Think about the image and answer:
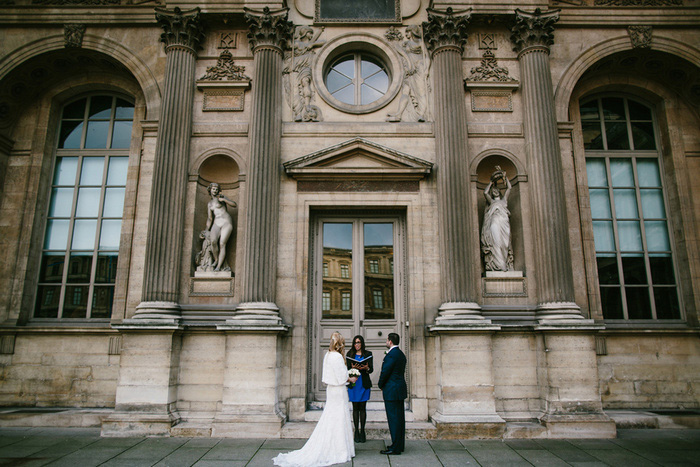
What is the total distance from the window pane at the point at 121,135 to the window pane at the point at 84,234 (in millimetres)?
1900

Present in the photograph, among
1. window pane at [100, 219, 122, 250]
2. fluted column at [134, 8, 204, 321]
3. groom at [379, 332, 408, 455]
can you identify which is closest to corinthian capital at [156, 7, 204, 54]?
fluted column at [134, 8, 204, 321]

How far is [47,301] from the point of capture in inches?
408

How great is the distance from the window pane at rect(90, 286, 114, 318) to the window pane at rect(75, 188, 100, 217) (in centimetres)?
179

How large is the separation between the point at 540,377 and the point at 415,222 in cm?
370

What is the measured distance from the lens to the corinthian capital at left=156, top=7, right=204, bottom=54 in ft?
31.9

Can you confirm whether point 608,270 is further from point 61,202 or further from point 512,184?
point 61,202

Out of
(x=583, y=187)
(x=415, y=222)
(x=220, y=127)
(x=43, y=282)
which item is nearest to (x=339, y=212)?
(x=415, y=222)

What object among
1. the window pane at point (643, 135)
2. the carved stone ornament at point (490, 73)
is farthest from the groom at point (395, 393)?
the window pane at point (643, 135)

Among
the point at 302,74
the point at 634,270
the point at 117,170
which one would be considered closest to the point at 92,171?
the point at 117,170

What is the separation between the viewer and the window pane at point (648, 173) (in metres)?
10.8

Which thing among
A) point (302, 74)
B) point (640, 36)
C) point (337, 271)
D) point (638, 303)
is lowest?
point (638, 303)

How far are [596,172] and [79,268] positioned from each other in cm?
1216

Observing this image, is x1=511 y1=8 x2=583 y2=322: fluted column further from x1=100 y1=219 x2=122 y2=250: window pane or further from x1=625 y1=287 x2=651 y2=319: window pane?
x1=100 y1=219 x2=122 y2=250: window pane

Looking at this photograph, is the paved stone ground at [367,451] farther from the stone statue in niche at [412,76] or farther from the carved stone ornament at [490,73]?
the carved stone ornament at [490,73]
